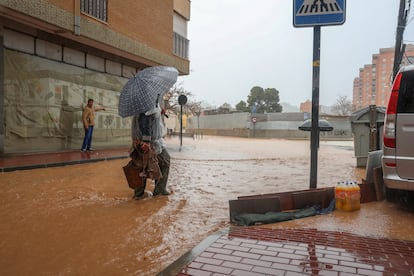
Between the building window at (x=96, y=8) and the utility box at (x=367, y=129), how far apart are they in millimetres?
9330

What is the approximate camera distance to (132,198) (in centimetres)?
574

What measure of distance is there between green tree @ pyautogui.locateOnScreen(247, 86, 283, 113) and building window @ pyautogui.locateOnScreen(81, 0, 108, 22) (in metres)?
54.6

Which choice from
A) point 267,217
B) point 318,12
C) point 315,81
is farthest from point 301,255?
point 318,12

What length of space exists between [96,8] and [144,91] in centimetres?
923

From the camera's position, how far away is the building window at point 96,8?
1247 cm

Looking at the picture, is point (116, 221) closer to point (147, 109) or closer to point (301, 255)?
point (147, 109)

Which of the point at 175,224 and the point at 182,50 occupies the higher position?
the point at 182,50

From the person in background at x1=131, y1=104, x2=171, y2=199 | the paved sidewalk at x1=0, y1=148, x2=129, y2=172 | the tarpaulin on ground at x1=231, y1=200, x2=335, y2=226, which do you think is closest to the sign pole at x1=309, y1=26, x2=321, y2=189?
the tarpaulin on ground at x1=231, y1=200, x2=335, y2=226

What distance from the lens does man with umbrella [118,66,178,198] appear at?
207 inches

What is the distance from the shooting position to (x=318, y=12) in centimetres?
511

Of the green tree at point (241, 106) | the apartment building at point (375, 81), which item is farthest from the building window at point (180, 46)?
the apartment building at point (375, 81)

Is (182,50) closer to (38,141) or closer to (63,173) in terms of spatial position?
(38,141)

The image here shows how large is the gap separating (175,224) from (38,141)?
8780 millimetres

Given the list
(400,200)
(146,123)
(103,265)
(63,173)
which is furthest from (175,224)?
(63,173)
